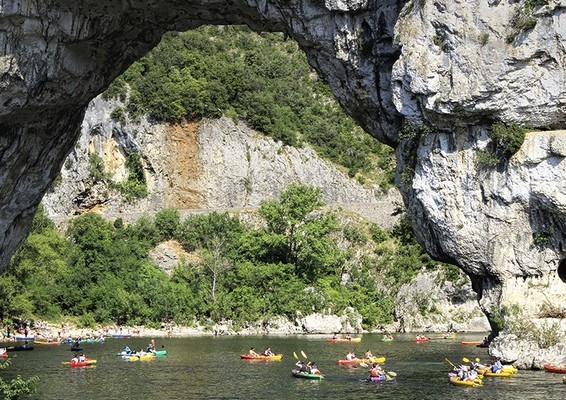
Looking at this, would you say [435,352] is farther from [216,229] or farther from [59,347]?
[216,229]

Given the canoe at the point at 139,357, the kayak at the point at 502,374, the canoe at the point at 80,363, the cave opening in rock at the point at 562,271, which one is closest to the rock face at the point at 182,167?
the canoe at the point at 139,357

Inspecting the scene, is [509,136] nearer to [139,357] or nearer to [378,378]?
[378,378]

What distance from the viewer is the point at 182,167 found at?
81.2 m

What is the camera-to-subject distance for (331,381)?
3475 centimetres

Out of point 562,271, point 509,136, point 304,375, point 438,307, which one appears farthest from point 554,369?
point 438,307

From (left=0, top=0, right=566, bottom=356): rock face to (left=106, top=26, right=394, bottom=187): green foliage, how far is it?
43299mm

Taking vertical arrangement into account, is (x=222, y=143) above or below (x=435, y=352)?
above

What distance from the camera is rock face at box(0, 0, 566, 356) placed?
28516 millimetres

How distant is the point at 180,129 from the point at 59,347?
34469 mm

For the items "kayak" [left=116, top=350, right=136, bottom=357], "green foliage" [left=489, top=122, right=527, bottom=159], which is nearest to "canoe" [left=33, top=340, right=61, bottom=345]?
"kayak" [left=116, top=350, right=136, bottom=357]

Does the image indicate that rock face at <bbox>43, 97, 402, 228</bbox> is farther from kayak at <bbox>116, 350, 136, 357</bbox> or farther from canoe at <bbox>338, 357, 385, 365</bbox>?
canoe at <bbox>338, 357, 385, 365</bbox>

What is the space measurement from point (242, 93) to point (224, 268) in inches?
921

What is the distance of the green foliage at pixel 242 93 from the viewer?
81.5m

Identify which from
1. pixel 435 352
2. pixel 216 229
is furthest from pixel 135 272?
pixel 435 352
